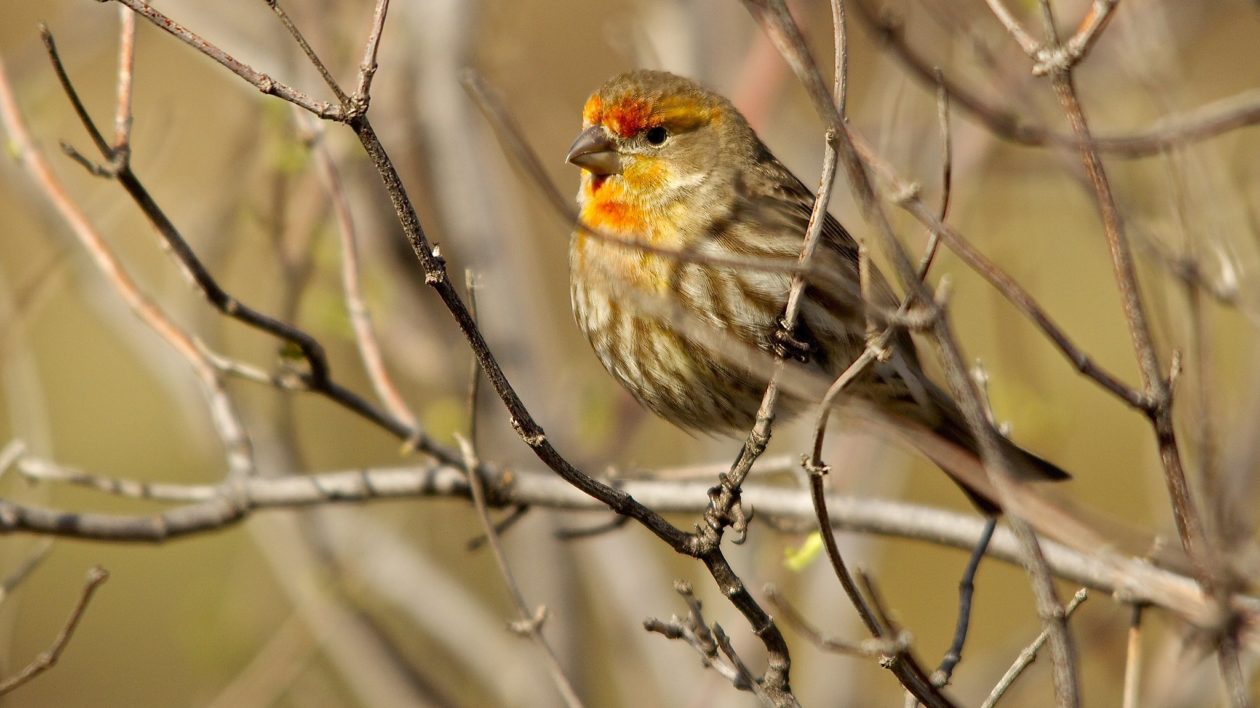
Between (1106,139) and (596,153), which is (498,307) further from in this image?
(1106,139)

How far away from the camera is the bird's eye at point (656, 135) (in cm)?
435

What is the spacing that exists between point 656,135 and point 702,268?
2.29 feet

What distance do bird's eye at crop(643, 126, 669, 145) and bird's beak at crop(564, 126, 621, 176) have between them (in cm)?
12

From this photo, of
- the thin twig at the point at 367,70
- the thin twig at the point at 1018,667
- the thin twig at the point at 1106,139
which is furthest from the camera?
the thin twig at the point at 1106,139

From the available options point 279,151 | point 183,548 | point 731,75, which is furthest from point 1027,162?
point 183,548

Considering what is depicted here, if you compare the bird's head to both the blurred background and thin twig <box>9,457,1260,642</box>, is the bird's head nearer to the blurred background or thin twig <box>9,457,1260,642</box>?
the blurred background

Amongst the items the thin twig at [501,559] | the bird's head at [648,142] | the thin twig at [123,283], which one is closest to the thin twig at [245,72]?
the thin twig at [501,559]

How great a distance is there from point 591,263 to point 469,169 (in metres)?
1.64

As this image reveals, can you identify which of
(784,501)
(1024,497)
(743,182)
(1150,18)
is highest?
(1150,18)

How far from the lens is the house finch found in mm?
3820

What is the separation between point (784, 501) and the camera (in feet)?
13.5

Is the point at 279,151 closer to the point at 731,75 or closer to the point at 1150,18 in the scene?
the point at 731,75

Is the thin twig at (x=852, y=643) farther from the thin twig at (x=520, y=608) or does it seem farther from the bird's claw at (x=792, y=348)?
the bird's claw at (x=792, y=348)

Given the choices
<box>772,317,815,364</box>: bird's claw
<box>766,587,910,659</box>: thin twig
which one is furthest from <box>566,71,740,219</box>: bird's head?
<box>766,587,910,659</box>: thin twig
